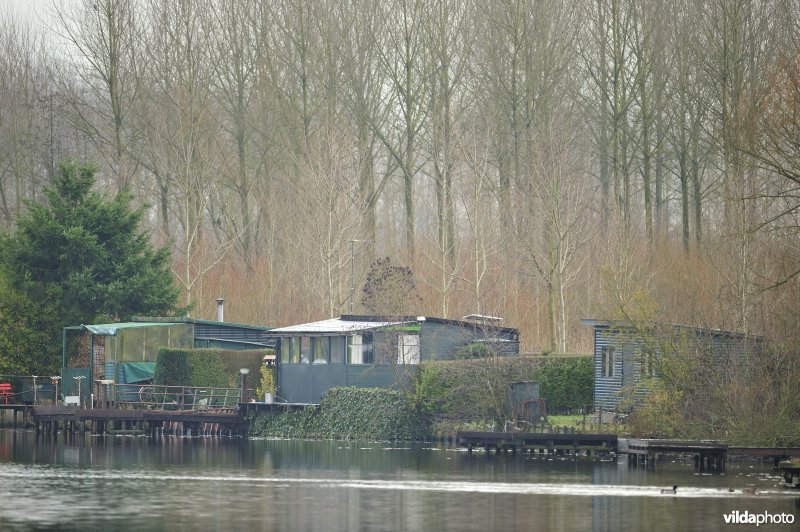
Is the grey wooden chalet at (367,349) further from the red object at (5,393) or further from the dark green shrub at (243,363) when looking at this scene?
the red object at (5,393)

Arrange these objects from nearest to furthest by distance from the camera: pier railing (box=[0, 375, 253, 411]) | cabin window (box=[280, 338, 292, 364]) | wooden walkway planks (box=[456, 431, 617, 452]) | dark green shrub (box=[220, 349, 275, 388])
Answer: wooden walkway planks (box=[456, 431, 617, 452]) < cabin window (box=[280, 338, 292, 364]) < pier railing (box=[0, 375, 253, 411]) < dark green shrub (box=[220, 349, 275, 388])

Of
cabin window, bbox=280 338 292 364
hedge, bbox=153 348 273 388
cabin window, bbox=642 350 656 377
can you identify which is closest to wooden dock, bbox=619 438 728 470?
cabin window, bbox=642 350 656 377

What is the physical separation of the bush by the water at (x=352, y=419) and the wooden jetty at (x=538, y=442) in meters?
5.08

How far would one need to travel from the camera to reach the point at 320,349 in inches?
2805

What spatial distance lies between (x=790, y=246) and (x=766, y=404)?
207 inches

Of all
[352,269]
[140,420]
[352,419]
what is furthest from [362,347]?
[352,269]

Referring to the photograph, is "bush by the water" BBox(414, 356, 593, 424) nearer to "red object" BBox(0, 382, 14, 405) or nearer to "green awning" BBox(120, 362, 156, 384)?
"green awning" BBox(120, 362, 156, 384)

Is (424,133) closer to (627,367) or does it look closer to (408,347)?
(408,347)

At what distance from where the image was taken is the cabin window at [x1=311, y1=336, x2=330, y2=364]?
233ft

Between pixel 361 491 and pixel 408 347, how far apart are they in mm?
22899

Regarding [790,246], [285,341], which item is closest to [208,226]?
[285,341]

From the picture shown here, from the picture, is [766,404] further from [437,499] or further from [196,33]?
[196,33]

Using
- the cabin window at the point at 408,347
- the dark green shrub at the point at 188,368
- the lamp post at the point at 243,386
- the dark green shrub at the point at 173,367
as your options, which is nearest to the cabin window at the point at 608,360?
the cabin window at the point at 408,347

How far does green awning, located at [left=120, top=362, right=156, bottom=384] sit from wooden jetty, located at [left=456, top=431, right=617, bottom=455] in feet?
60.5
